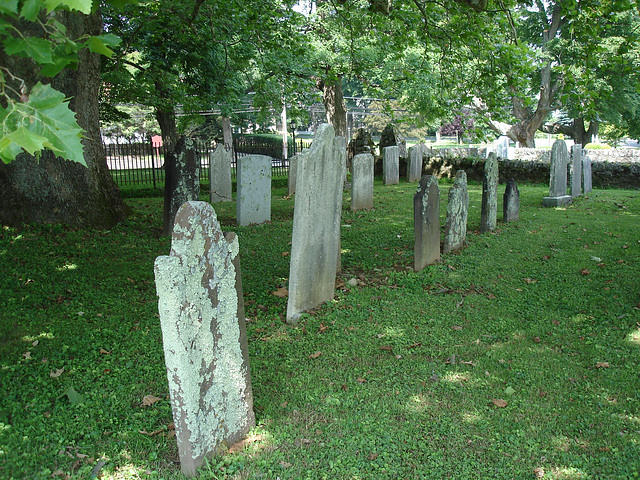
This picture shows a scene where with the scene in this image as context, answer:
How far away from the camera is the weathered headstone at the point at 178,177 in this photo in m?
8.79

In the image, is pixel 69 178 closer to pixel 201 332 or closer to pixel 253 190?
pixel 253 190

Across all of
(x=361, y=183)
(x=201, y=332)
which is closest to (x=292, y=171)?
(x=361, y=183)

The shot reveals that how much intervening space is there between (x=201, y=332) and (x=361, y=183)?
33.1 ft

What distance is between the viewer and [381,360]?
4.63 m

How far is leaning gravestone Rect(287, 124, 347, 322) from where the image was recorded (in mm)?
5387

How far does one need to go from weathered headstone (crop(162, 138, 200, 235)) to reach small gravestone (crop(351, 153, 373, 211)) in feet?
16.0

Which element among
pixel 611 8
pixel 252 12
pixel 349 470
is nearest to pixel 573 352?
pixel 349 470

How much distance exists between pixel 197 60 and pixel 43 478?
1360 centimetres

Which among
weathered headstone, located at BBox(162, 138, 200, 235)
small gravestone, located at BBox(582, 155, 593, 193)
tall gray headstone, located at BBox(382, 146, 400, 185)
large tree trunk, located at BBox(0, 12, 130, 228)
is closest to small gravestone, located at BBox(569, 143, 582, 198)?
small gravestone, located at BBox(582, 155, 593, 193)

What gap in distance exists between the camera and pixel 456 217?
8.38 metres

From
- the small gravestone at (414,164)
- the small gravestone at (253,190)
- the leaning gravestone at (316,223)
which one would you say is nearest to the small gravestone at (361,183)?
the small gravestone at (253,190)

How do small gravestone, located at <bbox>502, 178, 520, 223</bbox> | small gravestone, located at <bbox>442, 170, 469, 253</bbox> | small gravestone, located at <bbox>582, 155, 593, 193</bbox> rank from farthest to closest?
small gravestone, located at <bbox>582, 155, 593, 193</bbox> < small gravestone, located at <bbox>502, 178, 520, 223</bbox> < small gravestone, located at <bbox>442, 170, 469, 253</bbox>

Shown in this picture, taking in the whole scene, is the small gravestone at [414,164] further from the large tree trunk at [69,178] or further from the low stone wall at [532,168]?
the large tree trunk at [69,178]

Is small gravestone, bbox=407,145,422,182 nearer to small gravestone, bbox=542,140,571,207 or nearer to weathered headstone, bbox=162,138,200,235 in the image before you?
A: small gravestone, bbox=542,140,571,207
